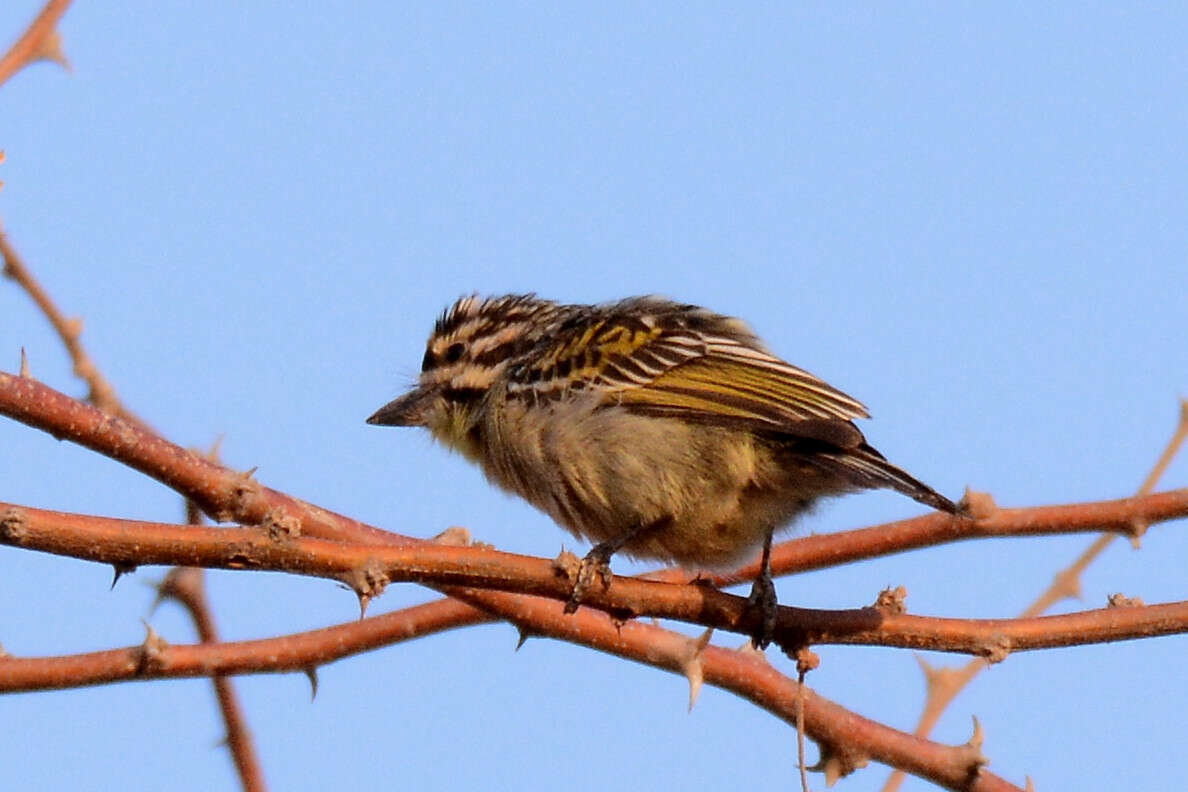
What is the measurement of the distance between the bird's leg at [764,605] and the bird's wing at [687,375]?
50 centimetres

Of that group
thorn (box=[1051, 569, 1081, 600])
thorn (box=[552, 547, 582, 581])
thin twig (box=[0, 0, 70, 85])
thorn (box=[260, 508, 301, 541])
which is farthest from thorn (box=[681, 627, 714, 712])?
thin twig (box=[0, 0, 70, 85])

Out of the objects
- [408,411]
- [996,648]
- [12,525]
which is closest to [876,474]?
[996,648]

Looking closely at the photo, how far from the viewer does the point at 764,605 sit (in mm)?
4883

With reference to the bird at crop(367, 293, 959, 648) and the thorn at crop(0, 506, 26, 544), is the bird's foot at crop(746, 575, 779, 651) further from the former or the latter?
the thorn at crop(0, 506, 26, 544)

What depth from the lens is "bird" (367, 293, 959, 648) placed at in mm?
5332

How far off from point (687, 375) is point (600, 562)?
4.33 ft

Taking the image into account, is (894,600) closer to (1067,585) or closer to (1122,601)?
(1122,601)

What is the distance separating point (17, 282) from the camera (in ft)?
17.6

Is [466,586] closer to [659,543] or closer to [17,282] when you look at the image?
[659,543]

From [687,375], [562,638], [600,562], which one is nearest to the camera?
[562,638]

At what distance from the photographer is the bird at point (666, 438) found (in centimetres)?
533

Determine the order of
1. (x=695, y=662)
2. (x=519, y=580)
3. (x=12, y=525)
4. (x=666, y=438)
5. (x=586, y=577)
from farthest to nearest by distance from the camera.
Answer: (x=666, y=438)
(x=695, y=662)
(x=586, y=577)
(x=519, y=580)
(x=12, y=525)

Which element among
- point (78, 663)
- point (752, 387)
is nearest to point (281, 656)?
point (78, 663)

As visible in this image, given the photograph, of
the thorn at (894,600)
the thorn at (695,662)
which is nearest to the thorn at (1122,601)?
the thorn at (894,600)
